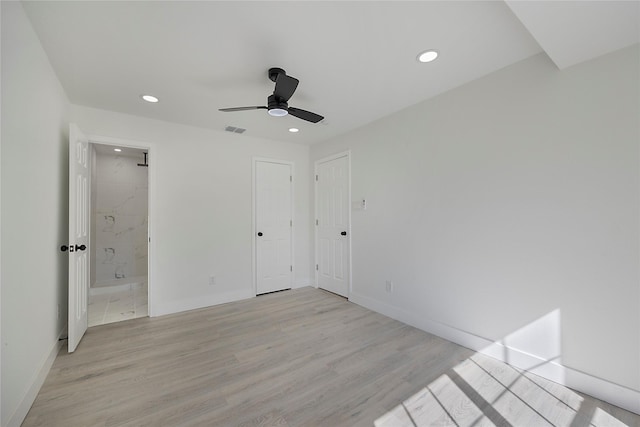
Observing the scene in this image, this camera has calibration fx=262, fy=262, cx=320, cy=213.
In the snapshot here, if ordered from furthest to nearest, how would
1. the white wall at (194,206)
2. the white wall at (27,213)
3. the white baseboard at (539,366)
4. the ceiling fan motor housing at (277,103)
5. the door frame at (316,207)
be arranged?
the door frame at (316,207) → the white wall at (194,206) → the ceiling fan motor housing at (277,103) → the white baseboard at (539,366) → the white wall at (27,213)

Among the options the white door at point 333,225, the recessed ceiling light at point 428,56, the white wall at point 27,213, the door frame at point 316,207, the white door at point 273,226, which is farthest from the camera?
the white door at point 273,226

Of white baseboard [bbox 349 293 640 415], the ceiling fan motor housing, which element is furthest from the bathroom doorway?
white baseboard [bbox 349 293 640 415]

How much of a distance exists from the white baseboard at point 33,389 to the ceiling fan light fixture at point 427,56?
3.58m

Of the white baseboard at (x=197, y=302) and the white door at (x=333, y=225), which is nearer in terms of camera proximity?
A: the white baseboard at (x=197, y=302)

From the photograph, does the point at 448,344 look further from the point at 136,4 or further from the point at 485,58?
the point at 136,4

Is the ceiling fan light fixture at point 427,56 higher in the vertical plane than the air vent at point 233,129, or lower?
higher

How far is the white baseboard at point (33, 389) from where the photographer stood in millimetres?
1552

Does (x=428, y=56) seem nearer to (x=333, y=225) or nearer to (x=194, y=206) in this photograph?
(x=333, y=225)

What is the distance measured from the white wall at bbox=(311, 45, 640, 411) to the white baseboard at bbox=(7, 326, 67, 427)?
10.5 ft

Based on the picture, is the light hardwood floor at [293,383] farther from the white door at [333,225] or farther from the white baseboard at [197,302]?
the white door at [333,225]

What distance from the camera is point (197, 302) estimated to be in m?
3.65

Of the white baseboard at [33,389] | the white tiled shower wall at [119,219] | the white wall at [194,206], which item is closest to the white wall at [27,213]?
the white baseboard at [33,389]

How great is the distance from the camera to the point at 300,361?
2.29m

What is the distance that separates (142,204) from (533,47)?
20.2ft
